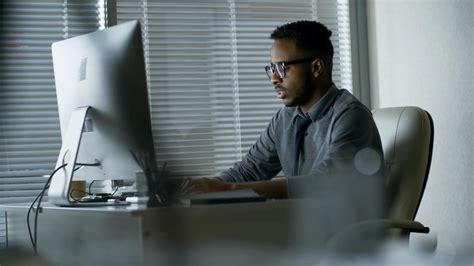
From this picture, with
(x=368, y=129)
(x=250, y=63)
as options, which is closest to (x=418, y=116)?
(x=368, y=129)

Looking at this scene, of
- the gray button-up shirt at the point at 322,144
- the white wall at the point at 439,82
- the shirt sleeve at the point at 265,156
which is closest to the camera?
the white wall at the point at 439,82

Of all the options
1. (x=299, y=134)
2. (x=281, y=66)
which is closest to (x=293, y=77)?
(x=281, y=66)

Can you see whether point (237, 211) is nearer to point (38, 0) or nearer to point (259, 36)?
point (38, 0)

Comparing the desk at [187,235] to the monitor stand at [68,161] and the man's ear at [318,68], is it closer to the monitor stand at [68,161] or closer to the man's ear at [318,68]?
the monitor stand at [68,161]

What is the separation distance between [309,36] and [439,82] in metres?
0.25

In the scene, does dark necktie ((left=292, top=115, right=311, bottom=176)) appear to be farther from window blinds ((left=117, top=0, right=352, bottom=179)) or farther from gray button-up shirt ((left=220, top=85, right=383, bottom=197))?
window blinds ((left=117, top=0, right=352, bottom=179))

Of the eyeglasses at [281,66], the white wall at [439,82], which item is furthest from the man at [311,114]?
the white wall at [439,82]

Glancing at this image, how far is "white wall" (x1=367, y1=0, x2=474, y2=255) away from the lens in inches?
34.8

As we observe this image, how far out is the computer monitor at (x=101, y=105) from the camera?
0.97 meters

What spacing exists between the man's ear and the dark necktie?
0.11m

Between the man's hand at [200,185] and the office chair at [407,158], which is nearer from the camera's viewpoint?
the man's hand at [200,185]

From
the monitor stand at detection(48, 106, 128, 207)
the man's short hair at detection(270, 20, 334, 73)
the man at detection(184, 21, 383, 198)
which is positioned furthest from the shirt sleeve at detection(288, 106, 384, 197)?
the monitor stand at detection(48, 106, 128, 207)

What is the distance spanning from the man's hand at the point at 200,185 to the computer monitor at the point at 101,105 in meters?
0.11

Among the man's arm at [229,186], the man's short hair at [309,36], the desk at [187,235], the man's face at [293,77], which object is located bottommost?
the desk at [187,235]
